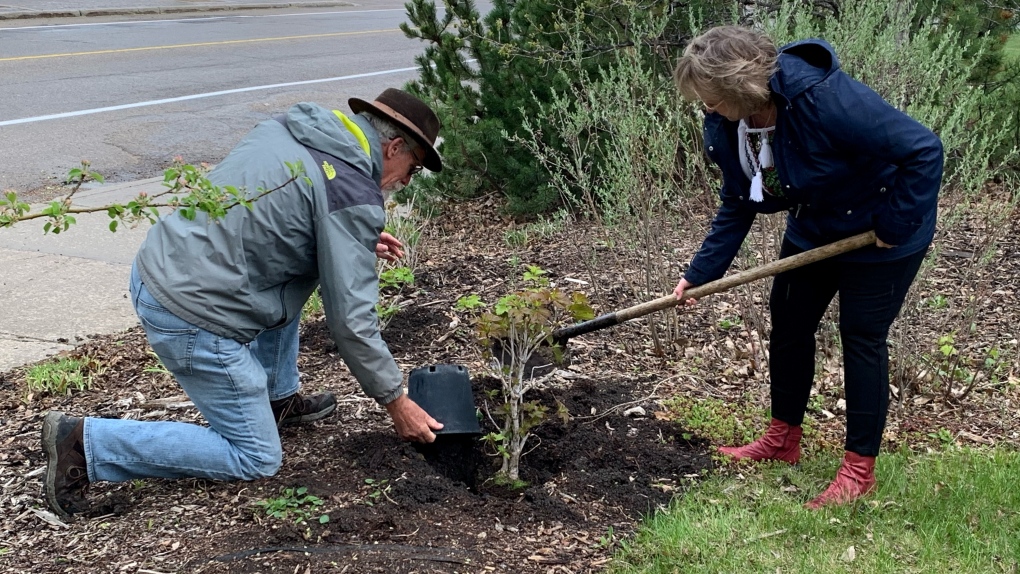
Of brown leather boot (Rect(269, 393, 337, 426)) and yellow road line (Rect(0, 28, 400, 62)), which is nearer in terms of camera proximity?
brown leather boot (Rect(269, 393, 337, 426))

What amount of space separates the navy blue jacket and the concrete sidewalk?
3.50 meters

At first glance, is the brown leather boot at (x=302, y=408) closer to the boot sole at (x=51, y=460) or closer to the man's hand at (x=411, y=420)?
the man's hand at (x=411, y=420)

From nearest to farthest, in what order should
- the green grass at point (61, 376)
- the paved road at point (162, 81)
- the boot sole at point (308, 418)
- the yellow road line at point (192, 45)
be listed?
the boot sole at point (308, 418) < the green grass at point (61, 376) < the paved road at point (162, 81) < the yellow road line at point (192, 45)

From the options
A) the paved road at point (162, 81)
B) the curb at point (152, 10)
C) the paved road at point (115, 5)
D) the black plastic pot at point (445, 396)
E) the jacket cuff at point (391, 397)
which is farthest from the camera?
the paved road at point (115, 5)

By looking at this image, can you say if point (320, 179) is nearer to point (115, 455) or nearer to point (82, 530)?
point (115, 455)

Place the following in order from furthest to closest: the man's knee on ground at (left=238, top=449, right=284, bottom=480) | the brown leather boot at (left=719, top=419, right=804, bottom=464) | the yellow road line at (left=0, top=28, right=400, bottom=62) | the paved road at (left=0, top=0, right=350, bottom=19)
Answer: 1. the paved road at (left=0, top=0, right=350, bottom=19)
2. the yellow road line at (left=0, top=28, right=400, bottom=62)
3. the brown leather boot at (left=719, top=419, right=804, bottom=464)
4. the man's knee on ground at (left=238, top=449, right=284, bottom=480)

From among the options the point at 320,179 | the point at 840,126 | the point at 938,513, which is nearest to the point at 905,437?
the point at 938,513

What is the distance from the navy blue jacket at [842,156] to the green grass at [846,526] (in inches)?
34.0

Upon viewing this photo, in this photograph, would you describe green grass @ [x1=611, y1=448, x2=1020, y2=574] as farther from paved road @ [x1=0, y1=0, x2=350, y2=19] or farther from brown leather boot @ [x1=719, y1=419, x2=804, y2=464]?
paved road @ [x1=0, y1=0, x2=350, y2=19]

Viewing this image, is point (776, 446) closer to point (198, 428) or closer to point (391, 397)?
point (391, 397)

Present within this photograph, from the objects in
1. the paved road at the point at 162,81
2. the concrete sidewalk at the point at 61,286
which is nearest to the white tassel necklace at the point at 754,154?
the concrete sidewalk at the point at 61,286

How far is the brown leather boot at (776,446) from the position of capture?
12.0ft

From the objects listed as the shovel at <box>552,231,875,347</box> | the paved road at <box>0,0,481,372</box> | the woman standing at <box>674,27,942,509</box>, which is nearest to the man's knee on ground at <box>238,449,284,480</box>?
the shovel at <box>552,231,875,347</box>

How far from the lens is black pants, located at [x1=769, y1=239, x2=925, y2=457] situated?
3.13 metres
